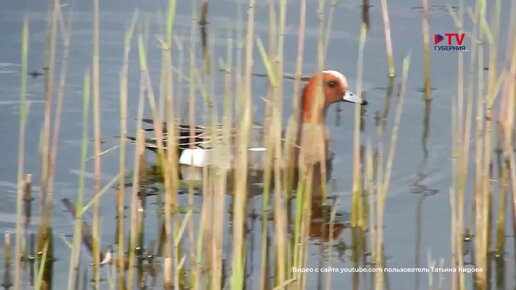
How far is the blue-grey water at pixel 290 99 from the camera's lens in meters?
5.38

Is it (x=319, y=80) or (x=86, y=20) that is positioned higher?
(x=86, y=20)

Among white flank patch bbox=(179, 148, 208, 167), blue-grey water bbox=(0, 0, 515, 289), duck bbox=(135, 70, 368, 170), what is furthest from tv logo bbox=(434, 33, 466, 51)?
white flank patch bbox=(179, 148, 208, 167)

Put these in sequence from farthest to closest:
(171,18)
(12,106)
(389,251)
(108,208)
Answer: (12,106) < (108,208) < (389,251) < (171,18)

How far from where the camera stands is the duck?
5102mm

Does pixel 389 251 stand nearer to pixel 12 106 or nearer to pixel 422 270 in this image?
pixel 422 270

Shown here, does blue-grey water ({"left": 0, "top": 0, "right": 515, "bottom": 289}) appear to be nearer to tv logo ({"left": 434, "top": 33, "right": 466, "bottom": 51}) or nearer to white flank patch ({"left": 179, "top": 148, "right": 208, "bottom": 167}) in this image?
tv logo ({"left": 434, "top": 33, "right": 466, "bottom": 51})

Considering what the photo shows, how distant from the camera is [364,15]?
26.8ft

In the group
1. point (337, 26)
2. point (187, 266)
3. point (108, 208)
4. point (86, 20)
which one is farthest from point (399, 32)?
point (187, 266)

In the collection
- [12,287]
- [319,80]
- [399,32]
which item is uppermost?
[399,32]

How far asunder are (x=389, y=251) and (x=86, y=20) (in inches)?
140

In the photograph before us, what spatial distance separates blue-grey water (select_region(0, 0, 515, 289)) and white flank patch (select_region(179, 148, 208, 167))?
30 cm

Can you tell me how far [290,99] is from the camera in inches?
281

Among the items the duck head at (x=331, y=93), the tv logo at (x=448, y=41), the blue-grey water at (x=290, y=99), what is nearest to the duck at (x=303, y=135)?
the duck head at (x=331, y=93)

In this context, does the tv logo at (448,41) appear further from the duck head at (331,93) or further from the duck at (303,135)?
the duck head at (331,93)
